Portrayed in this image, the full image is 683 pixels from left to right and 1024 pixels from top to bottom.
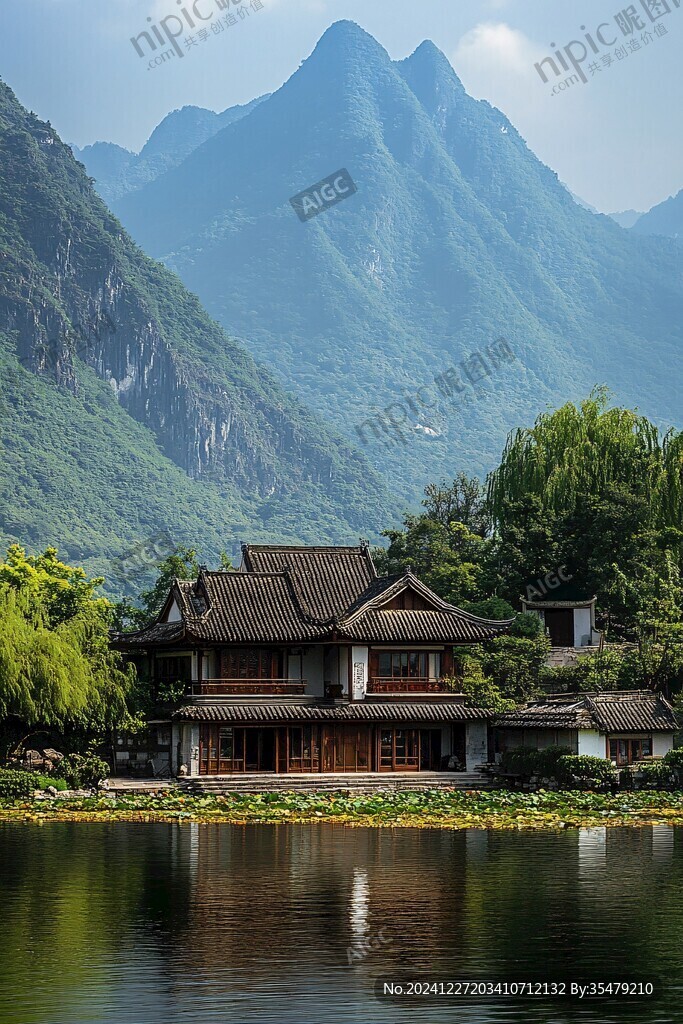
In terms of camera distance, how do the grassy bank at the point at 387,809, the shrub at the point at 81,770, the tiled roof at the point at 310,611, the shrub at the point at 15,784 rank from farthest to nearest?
the tiled roof at the point at 310,611, the shrub at the point at 81,770, the shrub at the point at 15,784, the grassy bank at the point at 387,809

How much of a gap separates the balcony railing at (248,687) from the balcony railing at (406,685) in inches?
96.6

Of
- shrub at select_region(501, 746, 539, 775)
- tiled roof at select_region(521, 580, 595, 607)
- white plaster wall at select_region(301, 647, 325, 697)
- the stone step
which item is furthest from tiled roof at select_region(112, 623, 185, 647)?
tiled roof at select_region(521, 580, 595, 607)

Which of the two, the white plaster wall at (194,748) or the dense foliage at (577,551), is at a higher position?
the dense foliage at (577,551)

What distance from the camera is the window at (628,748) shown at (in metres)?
47.2

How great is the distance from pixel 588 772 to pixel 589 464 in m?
24.0

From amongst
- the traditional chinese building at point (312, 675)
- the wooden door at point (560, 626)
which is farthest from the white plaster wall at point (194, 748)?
the wooden door at point (560, 626)

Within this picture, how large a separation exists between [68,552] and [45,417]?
2686cm

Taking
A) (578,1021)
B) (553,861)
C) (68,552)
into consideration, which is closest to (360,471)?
(68,552)

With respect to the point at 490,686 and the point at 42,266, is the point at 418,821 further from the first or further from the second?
the point at 42,266

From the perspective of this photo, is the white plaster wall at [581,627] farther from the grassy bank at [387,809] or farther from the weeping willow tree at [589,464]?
the grassy bank at [387,809]

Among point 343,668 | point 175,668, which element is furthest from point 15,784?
point 343,668

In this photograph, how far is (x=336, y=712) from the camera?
48375 mm

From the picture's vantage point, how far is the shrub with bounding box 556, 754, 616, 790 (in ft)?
148

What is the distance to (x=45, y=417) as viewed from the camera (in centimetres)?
15962
